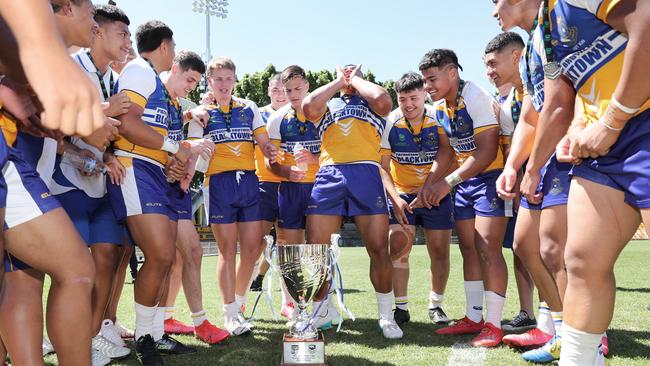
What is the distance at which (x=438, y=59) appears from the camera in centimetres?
518

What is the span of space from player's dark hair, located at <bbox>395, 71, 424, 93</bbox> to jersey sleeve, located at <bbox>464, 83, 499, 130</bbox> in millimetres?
673

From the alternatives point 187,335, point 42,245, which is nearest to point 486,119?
point 187,335

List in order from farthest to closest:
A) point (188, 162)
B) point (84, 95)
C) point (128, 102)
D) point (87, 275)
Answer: point (188, 162)
point (128, 102)
point (87, 275)
point (84, 95)

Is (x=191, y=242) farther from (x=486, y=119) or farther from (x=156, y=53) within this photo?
(x=486, y=119)

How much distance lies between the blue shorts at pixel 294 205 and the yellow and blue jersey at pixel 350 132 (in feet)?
3.45

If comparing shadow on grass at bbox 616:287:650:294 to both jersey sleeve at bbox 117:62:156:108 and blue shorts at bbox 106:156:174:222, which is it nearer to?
blue shorts at bbox 106:156:174:222

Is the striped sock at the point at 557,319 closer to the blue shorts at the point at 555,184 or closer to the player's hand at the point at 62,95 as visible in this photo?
the blue shorts at the point at 555,184

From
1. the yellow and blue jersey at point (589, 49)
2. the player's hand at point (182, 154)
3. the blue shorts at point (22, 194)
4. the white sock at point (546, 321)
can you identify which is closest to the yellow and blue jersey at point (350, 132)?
the player's hand at point (182, 154)

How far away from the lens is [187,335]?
16.6 ft

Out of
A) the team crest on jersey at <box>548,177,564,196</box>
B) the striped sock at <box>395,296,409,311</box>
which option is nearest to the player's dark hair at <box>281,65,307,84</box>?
the striped sock at <box>395,296,409,311</box>

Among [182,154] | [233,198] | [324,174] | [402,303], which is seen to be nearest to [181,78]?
[182,154]

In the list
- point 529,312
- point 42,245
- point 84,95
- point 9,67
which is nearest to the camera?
point 84,95

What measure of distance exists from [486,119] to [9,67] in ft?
13.9

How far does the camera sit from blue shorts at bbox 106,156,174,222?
12.4ft
